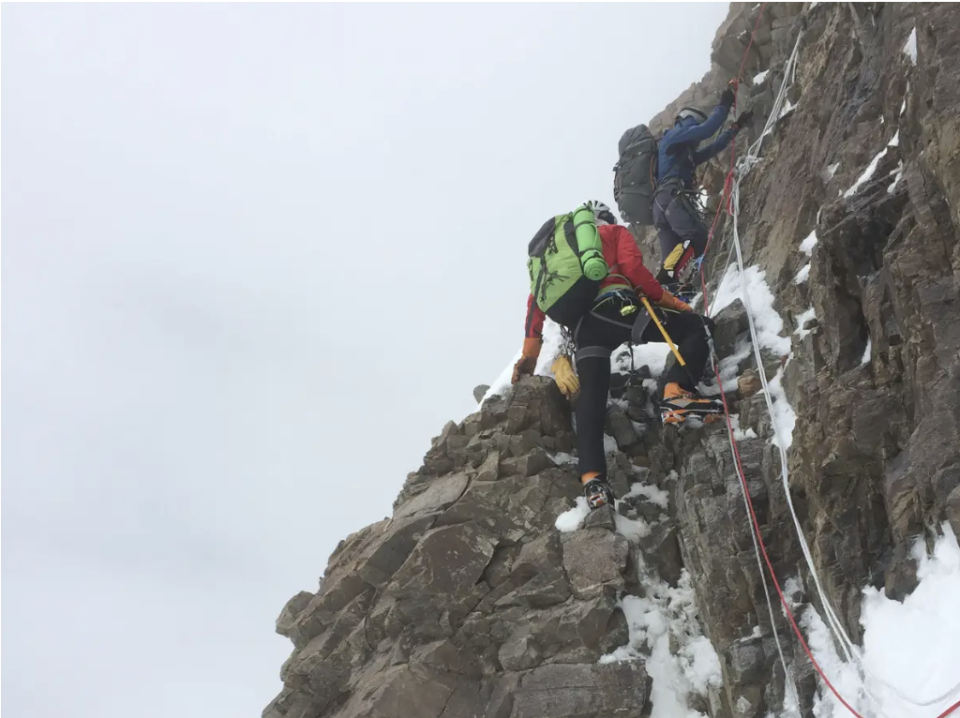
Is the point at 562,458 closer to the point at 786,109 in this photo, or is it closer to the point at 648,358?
the point at 648,358

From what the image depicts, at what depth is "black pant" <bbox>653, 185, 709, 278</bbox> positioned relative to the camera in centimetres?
998

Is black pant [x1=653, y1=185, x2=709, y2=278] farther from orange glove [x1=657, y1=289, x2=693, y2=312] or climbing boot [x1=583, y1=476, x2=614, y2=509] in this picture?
climbing boot [x1=583, y1=476, x2=614, y2=509]

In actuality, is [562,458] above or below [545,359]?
below

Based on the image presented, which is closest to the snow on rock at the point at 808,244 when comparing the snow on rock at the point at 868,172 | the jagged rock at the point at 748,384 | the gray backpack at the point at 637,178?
the snow on rock at the point at 868,172

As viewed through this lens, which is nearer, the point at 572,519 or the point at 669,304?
the point at 572,519

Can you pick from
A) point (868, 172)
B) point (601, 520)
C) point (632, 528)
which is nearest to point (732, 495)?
point (632, 528)

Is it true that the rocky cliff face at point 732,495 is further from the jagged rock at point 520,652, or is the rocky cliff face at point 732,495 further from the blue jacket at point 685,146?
the blue jacket at point 685,146

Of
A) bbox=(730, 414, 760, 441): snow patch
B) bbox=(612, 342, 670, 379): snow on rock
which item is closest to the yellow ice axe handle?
bbox=(730, 414, 760, 441): snow patch

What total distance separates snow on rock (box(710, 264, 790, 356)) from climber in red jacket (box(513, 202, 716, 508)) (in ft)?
1.80

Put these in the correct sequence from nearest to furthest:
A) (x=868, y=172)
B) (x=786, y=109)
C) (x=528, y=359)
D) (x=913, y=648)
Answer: (x=913, y=648) < (x=868, y=172) < (x=528, y=359) < (x=786, y=109)

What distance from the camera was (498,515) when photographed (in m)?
6.83

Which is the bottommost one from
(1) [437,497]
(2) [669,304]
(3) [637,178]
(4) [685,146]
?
(1) [437,497]

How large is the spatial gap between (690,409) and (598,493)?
49.5 inches

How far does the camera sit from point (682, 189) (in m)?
10.2
